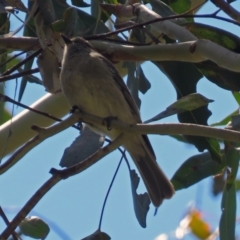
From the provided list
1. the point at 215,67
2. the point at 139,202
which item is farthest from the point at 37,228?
the point at 215,67

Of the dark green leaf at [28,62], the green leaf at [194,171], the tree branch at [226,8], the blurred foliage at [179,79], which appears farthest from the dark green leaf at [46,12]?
the green leaf at [194,171]

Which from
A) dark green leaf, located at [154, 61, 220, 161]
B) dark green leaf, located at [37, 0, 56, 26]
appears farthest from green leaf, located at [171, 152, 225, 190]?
dark green leaf, located at [37, 0, 56, 26]

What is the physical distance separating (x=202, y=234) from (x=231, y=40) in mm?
1072

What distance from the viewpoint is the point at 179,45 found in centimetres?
194

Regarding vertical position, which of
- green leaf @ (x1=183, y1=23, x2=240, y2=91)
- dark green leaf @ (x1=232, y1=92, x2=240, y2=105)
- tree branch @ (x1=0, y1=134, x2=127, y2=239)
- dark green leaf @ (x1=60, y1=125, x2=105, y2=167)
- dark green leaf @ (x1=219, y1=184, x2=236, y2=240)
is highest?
green leaf @ (x1=183, y1=23, x2=240, y2=91)

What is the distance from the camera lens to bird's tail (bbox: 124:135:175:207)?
2.75m

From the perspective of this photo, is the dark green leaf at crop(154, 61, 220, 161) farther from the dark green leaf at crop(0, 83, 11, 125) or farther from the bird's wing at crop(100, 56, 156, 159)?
the dark green leaf at crop(0, 83, 11, 125)

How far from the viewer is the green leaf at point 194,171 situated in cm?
275

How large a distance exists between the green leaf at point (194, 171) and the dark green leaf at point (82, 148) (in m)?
0.47

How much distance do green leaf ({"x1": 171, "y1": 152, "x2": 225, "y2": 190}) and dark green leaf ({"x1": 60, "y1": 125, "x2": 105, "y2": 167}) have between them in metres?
0.47

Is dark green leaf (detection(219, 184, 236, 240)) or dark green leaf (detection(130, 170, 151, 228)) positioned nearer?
dark green leaf (detection(130, 170, 151, 228))

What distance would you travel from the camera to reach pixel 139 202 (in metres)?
2.46

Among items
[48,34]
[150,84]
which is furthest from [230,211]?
[48,34]

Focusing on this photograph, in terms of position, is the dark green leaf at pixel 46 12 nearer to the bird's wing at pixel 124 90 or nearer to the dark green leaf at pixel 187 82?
the dark green leaf at pixel 187 82
